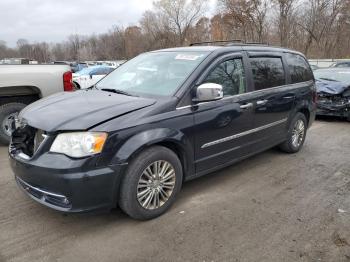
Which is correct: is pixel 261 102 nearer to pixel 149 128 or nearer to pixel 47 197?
pixel 149 128

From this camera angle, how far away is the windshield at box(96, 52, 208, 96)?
159 inches

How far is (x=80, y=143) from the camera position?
319 centimetres

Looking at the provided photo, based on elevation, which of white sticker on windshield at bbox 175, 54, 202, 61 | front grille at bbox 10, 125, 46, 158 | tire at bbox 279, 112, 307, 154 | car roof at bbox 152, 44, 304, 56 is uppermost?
car roof at bbox 152, 44, 304, 56

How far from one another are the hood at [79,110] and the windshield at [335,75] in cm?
750

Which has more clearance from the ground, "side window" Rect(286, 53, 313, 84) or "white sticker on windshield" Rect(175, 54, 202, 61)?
"white sticker on windshield" Rect(175, 54, 202, 61)

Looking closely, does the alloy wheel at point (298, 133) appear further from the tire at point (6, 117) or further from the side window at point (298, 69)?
the tire at point (6, 117)

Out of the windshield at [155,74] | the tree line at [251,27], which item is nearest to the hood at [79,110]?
the windshield at [155,74]

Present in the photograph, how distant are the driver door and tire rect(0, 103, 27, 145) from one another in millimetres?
4040

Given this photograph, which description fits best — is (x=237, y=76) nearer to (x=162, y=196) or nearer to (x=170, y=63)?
(x=170, y=63)

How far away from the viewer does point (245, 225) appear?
11.9 feet

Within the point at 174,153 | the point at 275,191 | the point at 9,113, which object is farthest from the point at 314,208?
Result: the point at 9,113

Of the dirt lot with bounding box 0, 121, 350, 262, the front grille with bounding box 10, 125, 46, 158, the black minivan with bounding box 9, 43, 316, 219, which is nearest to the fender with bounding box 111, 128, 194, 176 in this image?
the black minivan with bounding box 9, 43, 316, 219

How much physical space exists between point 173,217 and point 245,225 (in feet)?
2.43

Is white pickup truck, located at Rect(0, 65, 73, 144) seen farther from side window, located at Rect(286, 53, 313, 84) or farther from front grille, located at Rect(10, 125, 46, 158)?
side window, located at Rect(286, 53, 313, 84)
